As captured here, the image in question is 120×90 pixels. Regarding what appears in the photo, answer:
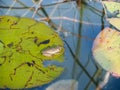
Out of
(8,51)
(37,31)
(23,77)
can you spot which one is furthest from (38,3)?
(23,77)

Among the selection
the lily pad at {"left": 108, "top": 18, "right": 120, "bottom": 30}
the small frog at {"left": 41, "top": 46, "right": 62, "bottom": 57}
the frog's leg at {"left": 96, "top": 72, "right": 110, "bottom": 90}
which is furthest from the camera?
the lily pad at {"left": 108, "top": 18, "right": 120, "bottom": 30}

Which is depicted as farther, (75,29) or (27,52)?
(75,29)

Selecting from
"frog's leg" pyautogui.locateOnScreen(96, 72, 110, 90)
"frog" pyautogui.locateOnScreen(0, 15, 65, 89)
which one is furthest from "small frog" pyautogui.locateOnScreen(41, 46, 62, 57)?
"frog's leg" pyautogui.locateOnScreen(96, 72, 110, 90)

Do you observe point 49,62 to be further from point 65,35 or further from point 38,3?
point 38,3

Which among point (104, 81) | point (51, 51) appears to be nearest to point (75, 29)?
point (51, 51)

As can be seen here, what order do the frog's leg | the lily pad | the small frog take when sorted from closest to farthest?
the frog's leg
the small frog
the lily pad

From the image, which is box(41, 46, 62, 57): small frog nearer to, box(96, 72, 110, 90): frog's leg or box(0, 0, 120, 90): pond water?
box(0, 0, 120, 90): pond water

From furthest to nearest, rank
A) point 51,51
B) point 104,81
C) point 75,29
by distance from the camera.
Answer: point 75,29 → point 51,51 → point 104,81

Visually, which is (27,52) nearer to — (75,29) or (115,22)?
(75,29)

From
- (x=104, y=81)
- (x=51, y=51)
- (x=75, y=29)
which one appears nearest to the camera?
(x=104, y=81)
